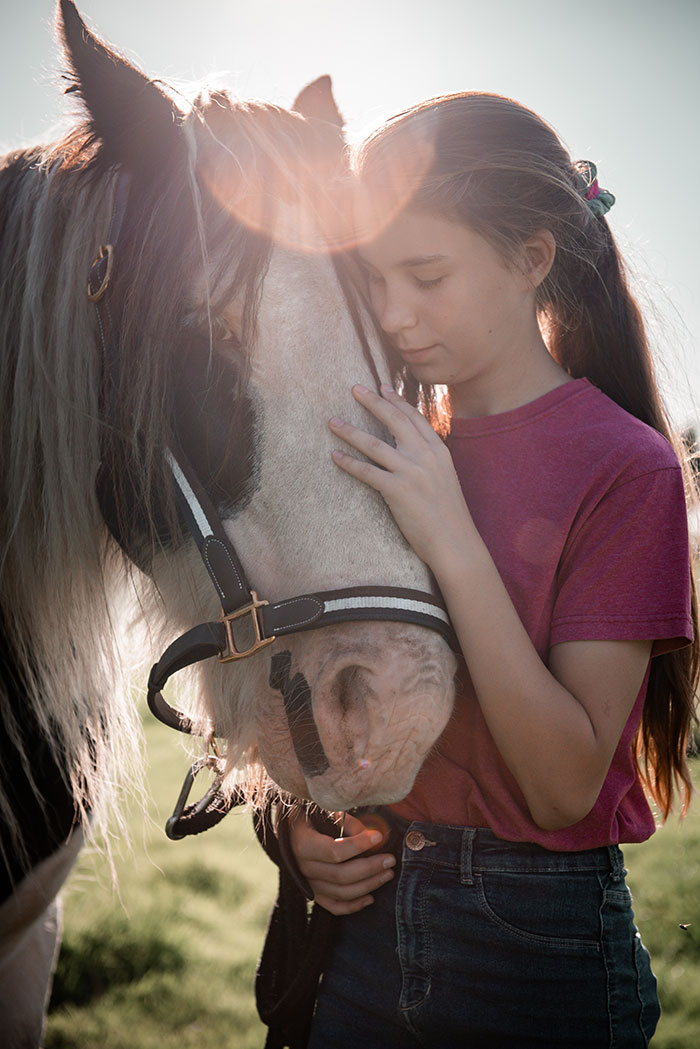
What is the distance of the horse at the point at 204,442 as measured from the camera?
4.09ft

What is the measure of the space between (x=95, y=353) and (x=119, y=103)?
0.46 metres

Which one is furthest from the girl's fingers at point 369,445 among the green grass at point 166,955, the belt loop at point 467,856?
the green grass at point 166,955

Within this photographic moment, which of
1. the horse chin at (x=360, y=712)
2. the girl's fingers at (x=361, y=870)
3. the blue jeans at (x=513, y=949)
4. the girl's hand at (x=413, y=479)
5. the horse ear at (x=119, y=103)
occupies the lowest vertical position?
the blue jeans at (x=513, y=949)

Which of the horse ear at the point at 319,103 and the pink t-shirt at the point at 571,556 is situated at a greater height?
the horse ear at the point at 319,103

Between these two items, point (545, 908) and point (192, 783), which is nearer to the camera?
point (545, 908)

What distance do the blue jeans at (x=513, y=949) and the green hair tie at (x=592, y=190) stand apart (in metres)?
1.23

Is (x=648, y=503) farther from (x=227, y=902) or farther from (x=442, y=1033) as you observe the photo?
(x=227, y=902)

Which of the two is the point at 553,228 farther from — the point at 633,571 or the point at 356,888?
the point at 356,888

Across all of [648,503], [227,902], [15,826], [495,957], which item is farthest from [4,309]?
[227,902]

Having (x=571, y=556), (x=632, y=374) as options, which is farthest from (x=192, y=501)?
(x=632, y=374)

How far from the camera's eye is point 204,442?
1.39 m

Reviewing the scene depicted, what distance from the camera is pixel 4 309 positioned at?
1593 millimetres

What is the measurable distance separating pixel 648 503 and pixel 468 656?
390mm

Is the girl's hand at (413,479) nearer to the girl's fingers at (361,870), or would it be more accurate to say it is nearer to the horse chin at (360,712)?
the horse chin at (360,712)
